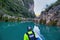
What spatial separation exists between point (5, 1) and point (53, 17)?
260ft

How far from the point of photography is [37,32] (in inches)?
348

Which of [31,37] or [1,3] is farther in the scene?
[1,3]

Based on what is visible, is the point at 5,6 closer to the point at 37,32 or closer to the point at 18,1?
the point at 18,1

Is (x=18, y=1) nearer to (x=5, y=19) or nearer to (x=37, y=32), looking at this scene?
(x=5, y=19)

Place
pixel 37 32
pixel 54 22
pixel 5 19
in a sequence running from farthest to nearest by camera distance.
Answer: pixel 5 19
pixel 54 22
pixel 37 32

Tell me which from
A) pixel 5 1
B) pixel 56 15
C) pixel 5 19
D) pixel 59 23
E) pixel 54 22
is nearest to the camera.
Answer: pixel 59 23

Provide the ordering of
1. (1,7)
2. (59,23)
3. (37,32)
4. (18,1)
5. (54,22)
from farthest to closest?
(18,1)
(1,7)
(54,22)
(59,23)
(37,32)

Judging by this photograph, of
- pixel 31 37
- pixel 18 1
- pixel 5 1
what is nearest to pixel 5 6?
pixel 5 1

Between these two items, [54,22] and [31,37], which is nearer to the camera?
[31,37]

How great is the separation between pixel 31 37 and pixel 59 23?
42672 mm

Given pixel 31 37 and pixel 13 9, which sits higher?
pixel 13 9

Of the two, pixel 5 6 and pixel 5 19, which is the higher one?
pixel 5 6

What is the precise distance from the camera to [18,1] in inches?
6831

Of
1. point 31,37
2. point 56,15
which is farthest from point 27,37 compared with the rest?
point 56,15
